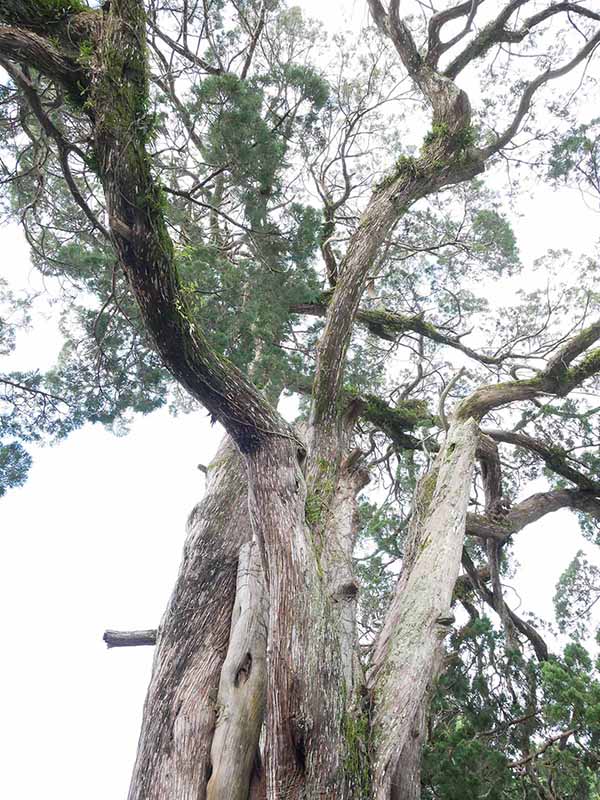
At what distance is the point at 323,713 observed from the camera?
239 cm

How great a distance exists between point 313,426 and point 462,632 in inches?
95.4

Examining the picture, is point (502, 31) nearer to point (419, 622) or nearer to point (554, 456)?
point (554, 456)

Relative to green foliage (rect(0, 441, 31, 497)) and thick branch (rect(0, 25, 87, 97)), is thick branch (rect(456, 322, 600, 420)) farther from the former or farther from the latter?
thick branch (rect(0, 25, 87, 97))

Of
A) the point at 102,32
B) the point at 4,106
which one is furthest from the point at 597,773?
the point at 4,106

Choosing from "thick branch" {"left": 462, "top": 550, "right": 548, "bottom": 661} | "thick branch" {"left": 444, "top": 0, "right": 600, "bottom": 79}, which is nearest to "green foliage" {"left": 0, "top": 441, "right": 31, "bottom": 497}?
"thick branch" {"left": 462, "top": 550, "right": 548, "bottom": 661}

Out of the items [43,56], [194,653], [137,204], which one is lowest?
[194,653]

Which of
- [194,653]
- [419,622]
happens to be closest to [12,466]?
[194,653]

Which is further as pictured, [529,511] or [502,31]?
[502,31]

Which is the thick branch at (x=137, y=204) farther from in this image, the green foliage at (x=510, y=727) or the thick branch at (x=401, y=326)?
the thick branch at (x=401, y=326)

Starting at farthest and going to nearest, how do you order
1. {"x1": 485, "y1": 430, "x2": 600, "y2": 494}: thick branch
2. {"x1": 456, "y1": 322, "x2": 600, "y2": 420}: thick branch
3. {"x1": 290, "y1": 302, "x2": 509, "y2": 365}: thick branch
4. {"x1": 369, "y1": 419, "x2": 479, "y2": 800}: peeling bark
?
{"x1": 290, "y1": 302, "x2": 509, "y2": 365}: thick branch → {"x1": 485, "y1": 430, "x2": 600, "y2": 494}: thick branch → {"x1": 456, "y1": 322, "x2": 600, "y2": 420}: thick branch → {"x1": 369, "y1": 419, "x2": 479, "y2": 800}: peeling bark

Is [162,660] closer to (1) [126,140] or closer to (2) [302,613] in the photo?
(2) [302,613]

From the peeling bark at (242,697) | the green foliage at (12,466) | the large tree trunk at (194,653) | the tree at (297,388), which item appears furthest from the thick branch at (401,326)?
the peeling bark at (242,697)

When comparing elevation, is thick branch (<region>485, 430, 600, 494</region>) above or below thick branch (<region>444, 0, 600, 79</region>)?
below

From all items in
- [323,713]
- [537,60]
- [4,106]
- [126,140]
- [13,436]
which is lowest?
[323,713]
